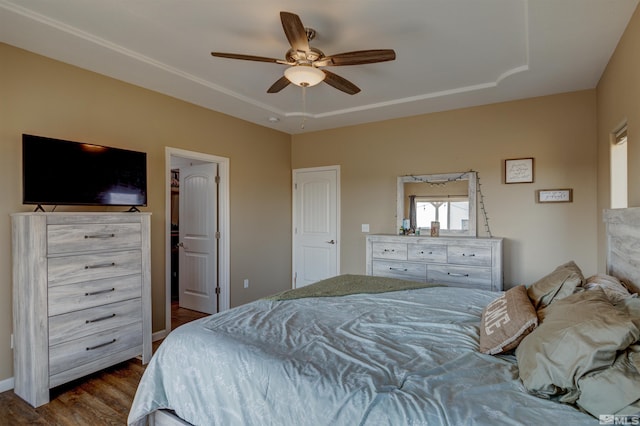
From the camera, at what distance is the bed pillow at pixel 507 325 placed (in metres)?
1.43

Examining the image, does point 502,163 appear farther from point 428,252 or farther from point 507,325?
point 507,325

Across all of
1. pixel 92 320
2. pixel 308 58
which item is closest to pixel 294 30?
pixel 308 58

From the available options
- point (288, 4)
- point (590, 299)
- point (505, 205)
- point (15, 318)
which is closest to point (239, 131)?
point (288, 4)

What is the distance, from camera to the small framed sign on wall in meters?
3.59

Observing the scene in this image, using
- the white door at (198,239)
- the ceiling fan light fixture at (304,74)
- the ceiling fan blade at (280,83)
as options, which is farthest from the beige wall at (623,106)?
the white door at (198,239)

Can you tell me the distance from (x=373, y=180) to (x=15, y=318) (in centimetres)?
404

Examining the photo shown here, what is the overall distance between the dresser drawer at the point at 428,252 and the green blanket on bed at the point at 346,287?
3.65 ft

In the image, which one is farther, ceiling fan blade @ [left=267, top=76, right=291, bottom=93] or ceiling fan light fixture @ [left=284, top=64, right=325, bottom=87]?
ceiling fan blade @ [left=267, top=76, right=291, bottom=93]

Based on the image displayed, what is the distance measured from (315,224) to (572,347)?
427cm

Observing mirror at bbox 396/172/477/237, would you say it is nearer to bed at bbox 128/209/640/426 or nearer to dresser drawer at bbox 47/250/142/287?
bed at bbox 128/209/640/426

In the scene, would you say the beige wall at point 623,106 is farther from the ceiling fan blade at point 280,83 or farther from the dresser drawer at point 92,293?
the dresser drawer at point 92,293

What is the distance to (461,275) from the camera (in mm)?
3693

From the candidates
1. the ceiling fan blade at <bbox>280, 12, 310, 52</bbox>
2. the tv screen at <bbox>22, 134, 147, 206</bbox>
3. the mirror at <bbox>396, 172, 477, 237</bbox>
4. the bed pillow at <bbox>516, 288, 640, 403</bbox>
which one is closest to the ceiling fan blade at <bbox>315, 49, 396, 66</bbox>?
the ceiling fan blade at <bbox>280, 12, 310, 52</bbox>

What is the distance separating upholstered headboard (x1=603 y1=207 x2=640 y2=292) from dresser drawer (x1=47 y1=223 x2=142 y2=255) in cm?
352
